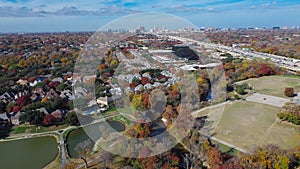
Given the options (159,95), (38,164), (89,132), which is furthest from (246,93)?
(38,164)

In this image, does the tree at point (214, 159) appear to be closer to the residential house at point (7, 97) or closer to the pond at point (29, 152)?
the pond at point (29, 152)

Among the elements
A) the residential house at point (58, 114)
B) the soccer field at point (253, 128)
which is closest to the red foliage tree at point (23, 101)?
the residential house at point (58, 114)

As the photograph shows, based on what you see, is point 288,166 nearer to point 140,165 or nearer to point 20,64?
point 140,165

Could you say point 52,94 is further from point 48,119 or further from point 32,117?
point 48,119

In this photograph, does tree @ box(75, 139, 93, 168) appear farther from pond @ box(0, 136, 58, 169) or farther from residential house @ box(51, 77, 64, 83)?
residential house @ box(51, 77, 64, 83)

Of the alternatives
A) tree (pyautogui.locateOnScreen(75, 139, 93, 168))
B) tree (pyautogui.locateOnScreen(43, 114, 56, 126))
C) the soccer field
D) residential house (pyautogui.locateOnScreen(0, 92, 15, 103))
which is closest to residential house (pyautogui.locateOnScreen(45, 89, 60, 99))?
residential house (pyautogui.locateOnScreen(0, 92, 15, 103))

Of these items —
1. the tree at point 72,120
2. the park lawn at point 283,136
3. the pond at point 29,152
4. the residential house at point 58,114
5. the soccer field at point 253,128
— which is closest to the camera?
the pond at point 29,152
